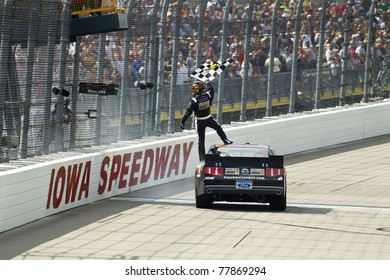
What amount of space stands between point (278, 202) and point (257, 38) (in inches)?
305

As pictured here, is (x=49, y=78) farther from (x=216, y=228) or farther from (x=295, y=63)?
(x=295, y=63)

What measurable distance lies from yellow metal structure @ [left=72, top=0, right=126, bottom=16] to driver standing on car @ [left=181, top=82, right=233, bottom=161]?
2.35m

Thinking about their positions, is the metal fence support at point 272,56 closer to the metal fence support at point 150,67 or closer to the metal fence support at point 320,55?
the metal fence support at point 320,55

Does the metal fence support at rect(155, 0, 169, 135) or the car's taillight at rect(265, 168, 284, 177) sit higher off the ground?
the metal fence support at rect(155, 0, 169, 135)

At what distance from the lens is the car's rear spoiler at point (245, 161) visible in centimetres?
1761

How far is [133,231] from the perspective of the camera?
15.8 meters

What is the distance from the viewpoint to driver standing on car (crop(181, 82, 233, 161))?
2097cm

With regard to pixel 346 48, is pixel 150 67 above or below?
below

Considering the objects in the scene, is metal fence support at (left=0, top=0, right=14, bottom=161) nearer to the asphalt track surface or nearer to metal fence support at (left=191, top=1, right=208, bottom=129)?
the asphalt track surface

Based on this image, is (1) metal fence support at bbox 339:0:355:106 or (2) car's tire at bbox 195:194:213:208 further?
(1) metal fence support at bbox 339:0:355:106

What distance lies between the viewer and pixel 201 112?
69.6ft

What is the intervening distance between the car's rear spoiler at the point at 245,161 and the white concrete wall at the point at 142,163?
218cm

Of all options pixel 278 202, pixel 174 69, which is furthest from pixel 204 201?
pixel 174 69

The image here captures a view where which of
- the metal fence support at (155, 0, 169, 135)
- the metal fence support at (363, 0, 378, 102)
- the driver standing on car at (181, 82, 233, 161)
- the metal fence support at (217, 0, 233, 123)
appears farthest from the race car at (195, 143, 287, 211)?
the metal fence support at (363, 0, 378, 102)
